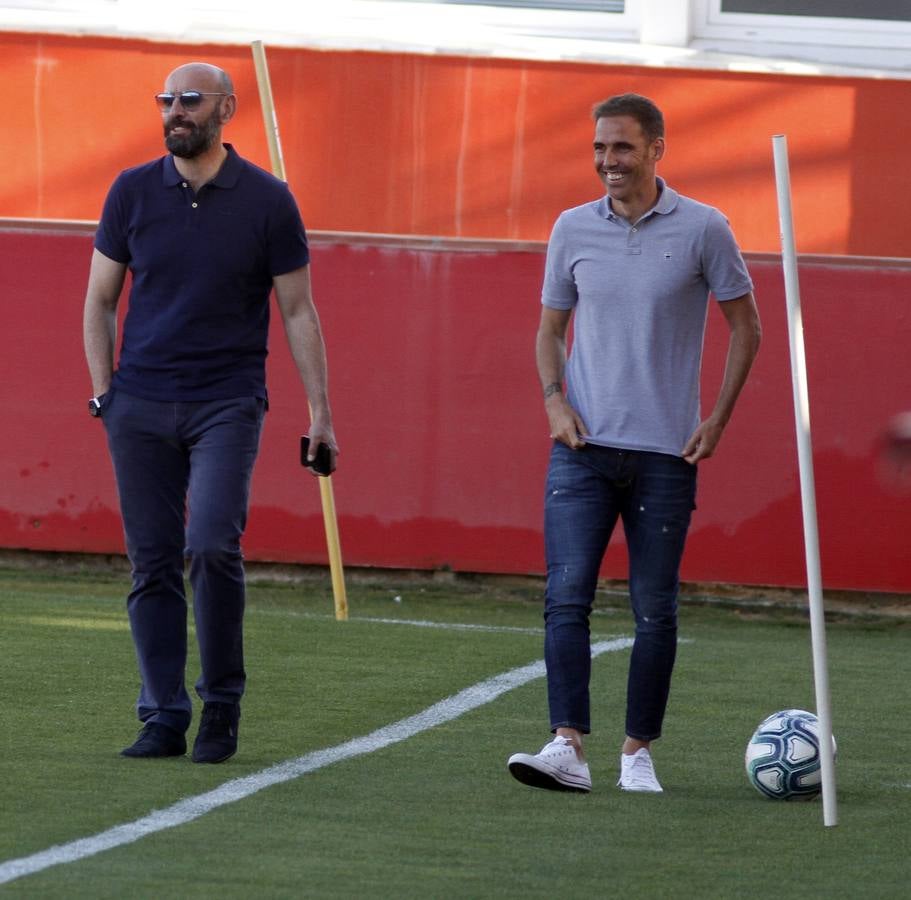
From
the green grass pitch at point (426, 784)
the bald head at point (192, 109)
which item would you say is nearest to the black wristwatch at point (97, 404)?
the bald head at point (192, 109)

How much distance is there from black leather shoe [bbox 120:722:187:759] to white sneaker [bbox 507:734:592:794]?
98cm

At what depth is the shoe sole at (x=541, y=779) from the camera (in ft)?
17.5

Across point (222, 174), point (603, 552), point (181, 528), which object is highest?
point (222, 174)

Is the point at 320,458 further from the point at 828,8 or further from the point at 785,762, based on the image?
the point at 828,8

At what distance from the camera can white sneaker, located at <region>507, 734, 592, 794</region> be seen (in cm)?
533

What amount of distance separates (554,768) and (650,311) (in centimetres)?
123

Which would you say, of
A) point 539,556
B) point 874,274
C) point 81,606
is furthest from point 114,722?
point 874,274

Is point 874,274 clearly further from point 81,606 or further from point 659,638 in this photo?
point 659,638

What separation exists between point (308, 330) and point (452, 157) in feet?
21.1

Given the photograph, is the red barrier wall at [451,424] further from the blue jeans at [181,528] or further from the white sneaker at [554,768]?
the white sneaker at [554,768]

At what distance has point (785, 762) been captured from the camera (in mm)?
5477

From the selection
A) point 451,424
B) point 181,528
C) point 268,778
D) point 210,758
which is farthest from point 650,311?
point 451,424

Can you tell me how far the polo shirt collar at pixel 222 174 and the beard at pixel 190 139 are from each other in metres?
0.08

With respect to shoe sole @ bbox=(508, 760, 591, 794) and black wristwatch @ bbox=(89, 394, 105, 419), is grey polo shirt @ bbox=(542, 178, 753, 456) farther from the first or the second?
black wristwatch @ bbox=(89, 394, 105, 419)
